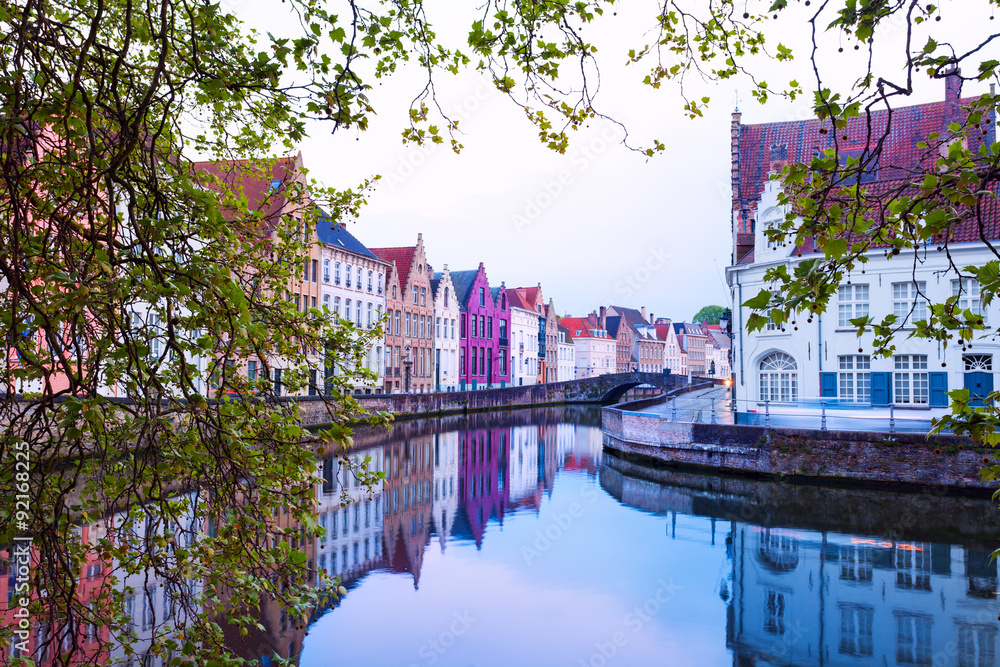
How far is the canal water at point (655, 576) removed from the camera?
852cm

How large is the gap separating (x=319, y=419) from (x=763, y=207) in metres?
17.6

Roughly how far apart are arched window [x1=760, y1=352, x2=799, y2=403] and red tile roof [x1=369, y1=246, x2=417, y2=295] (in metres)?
27.1

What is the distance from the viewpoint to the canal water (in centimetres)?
852

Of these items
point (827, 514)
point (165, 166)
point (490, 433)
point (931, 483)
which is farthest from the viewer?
point (490, 433)

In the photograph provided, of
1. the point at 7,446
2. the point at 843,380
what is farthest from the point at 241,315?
the point at 843,380

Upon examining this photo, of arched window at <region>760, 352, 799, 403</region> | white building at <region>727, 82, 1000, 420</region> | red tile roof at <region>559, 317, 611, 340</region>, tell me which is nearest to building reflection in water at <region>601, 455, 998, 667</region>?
white building at <region>727, 82, 1000, 420</region>

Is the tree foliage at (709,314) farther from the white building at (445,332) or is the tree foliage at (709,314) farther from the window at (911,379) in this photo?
the window at (911,379)

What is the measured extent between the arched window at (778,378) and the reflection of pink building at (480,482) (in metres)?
8.58

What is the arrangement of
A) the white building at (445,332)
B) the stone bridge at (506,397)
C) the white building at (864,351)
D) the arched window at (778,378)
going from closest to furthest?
the white building at (864,351) < the arched window at (778,378) < the stone bridge at (506,397) < the white building at (445,332)

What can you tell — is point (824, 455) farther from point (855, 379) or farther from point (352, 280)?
point (352, 280)

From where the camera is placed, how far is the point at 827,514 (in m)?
14.8

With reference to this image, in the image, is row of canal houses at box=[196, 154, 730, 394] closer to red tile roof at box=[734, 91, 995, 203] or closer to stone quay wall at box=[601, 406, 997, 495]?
stone quay wall at box=[601, 406, 997, 495]

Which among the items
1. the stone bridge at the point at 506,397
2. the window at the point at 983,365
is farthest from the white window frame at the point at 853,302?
the stone bridge at the point at 506,397

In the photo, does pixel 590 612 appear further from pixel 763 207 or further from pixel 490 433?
pixel 490 433
